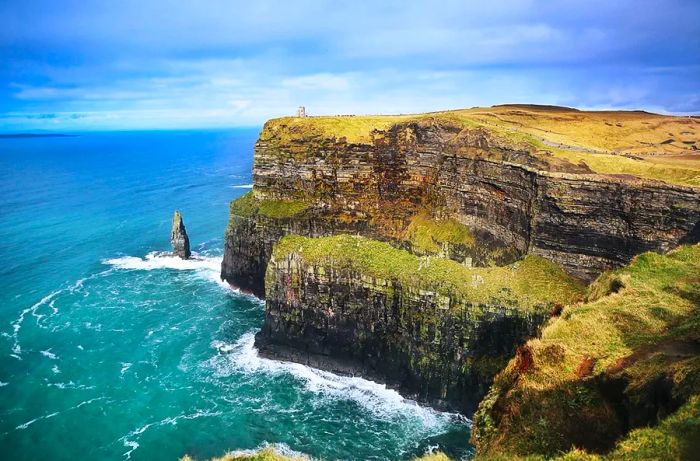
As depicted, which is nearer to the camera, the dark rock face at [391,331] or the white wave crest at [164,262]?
the dark rock face at [391,331]

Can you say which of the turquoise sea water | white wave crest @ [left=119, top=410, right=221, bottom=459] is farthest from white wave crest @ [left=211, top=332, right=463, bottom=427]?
white wave crest @ [left=119, top=410, right=221, bottom=459]

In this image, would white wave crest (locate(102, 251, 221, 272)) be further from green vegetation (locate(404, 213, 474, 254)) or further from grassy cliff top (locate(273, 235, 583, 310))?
green vegetation (locate(404, 213, 474, 254))

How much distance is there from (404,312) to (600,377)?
2458 centimetres

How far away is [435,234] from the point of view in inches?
2002

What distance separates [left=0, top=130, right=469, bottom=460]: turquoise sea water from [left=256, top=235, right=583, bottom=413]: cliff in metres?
2.11

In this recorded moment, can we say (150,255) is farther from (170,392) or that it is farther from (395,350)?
(395,350)

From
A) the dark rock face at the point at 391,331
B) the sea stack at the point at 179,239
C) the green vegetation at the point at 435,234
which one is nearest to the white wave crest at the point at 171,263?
the sea stack at the point at 179,239

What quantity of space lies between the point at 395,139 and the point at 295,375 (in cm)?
2797

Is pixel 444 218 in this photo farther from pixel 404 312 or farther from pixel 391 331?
pixel 391 331

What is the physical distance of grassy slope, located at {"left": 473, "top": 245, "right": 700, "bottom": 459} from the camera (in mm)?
13963

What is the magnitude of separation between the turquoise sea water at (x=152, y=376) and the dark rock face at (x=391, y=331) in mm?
1682

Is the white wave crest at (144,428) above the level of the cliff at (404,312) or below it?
below

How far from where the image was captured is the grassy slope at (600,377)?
45.8 feet

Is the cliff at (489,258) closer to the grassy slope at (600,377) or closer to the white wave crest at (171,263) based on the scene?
the grassy slope at (600,377)
